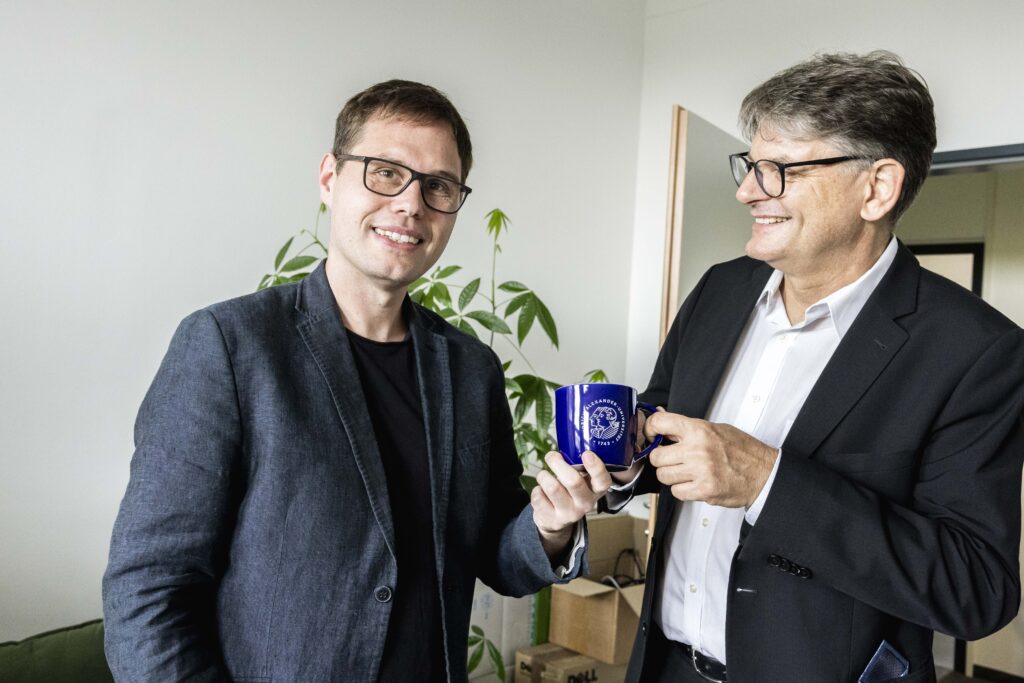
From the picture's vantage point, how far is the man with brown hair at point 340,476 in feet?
3.54

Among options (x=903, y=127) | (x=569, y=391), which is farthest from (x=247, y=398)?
(x=903, y=127)

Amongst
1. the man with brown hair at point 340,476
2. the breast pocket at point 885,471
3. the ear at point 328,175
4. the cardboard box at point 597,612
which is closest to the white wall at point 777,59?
the cardboard box at point 597,612

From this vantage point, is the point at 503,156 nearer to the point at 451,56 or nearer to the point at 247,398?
the point at 451,56

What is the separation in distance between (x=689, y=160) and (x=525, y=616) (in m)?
1.91

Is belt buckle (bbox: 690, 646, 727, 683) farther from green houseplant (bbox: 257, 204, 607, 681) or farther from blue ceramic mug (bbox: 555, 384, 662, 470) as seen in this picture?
green houseplant (bbox: 257, 204, 607, 681)

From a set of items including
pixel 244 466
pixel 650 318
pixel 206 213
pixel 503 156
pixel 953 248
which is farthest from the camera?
pixel 953 248

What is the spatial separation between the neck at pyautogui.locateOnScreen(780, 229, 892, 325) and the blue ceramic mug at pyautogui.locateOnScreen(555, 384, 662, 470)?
48 cm

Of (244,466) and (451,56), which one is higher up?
(451,56)

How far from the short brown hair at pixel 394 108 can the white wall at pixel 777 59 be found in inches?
104

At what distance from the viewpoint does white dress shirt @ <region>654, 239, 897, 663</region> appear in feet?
4.84

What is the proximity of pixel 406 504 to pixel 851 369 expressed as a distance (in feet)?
2.47

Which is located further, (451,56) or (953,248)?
(953,248)

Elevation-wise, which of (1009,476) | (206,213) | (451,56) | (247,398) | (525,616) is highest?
(451,56)

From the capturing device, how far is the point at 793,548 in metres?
1.29
